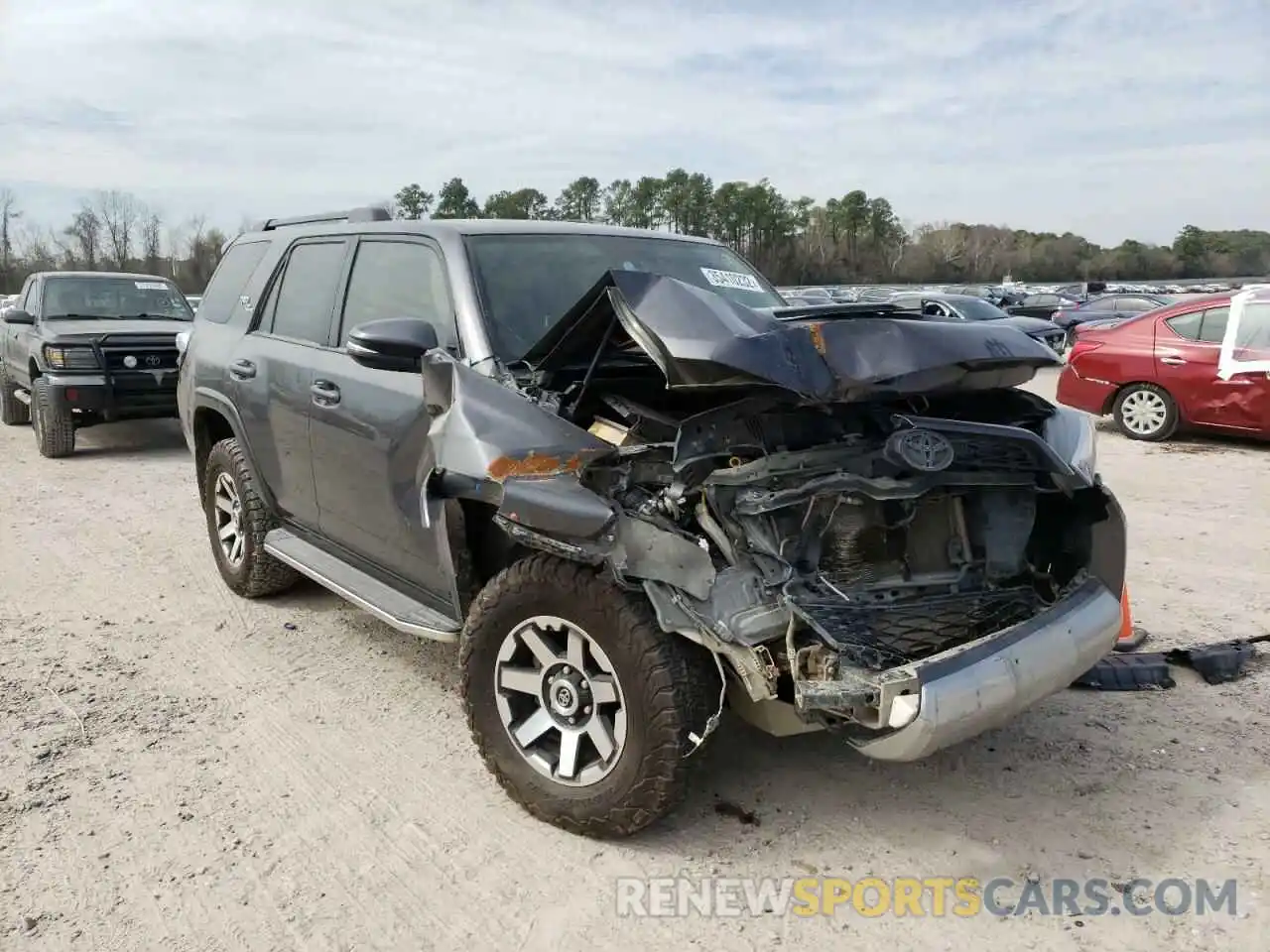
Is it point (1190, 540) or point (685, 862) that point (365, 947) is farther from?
point (1190, 540)

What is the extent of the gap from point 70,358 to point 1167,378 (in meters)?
11.2

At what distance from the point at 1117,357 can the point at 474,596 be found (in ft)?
30.0

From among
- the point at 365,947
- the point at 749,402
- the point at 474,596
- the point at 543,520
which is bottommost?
the point at 365,947

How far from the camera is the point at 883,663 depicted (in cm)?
274

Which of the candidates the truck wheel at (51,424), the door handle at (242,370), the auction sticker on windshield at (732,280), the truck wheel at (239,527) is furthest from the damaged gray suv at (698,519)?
the truck wheel at (51,424)

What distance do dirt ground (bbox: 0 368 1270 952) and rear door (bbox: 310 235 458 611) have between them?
69 cm

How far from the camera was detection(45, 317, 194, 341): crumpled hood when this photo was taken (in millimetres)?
10070

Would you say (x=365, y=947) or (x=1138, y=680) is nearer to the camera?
(x=365, y=947)

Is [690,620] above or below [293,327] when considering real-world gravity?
below

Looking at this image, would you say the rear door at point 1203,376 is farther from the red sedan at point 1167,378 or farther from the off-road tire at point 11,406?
the off-road tire at point 11,406

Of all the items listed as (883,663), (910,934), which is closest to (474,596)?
(883,663)

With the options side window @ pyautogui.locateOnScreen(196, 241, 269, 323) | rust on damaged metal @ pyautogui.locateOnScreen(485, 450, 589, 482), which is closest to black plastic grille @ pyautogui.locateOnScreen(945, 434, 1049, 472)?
rust on damaged metal @ pyautogui.locateOnScreen(485, 450, 589, 482)

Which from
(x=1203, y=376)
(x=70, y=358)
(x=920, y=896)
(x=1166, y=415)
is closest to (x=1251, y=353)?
(x=1203, y=376)

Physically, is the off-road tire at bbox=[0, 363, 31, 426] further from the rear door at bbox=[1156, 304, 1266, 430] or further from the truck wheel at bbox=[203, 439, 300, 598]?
the rear door at bbox=[1156, 304, 1266, 430]
